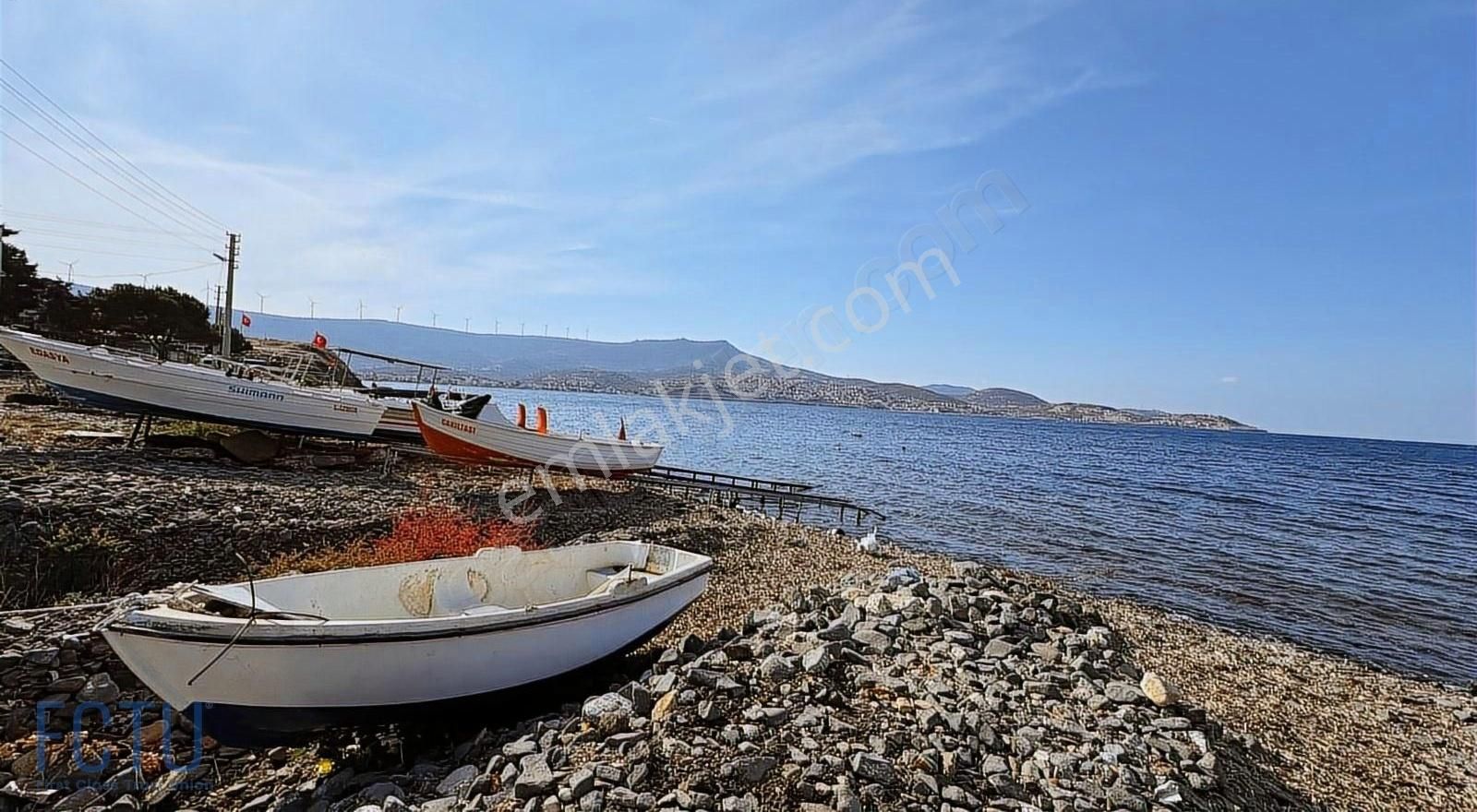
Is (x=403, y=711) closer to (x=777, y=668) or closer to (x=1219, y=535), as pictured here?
(x=777, y=668)

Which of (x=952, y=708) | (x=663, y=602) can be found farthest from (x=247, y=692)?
(x=952, y=708)

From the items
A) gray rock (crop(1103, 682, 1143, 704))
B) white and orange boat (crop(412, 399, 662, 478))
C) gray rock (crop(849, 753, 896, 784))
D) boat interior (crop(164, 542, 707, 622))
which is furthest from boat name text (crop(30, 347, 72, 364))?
gray rock (crop(1103, 682, 1143, 704))

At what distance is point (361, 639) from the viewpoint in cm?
496

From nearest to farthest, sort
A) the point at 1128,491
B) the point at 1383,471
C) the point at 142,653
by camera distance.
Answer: the point at 142,653
the point at 1128,491
the point at 1383,471

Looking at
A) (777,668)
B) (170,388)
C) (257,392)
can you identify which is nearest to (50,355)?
(170,388)

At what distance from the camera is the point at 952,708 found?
5.04m

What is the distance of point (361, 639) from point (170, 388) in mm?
12472

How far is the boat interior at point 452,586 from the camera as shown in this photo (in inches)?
200

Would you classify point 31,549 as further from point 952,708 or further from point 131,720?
point 952,708

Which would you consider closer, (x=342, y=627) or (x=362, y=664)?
(x=342, y=627)

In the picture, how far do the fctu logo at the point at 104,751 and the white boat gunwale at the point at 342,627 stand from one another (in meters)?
0.78

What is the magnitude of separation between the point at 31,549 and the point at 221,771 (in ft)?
16.1

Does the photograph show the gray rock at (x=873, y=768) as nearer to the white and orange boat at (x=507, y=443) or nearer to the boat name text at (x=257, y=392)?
the white and orange boat at (x=507, y=443)

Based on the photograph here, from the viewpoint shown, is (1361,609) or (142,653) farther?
(1361,609)
